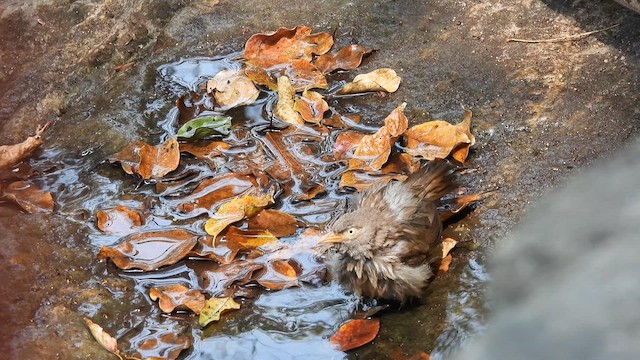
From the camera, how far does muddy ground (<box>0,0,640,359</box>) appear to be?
11.4ft

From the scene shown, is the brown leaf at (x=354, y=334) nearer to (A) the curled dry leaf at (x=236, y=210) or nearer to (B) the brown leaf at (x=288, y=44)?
(A) the curled dry leaf at (x=236, y=210)

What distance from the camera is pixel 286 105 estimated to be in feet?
15.3

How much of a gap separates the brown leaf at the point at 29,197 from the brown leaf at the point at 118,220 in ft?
1.03

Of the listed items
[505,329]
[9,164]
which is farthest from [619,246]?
[9,164]

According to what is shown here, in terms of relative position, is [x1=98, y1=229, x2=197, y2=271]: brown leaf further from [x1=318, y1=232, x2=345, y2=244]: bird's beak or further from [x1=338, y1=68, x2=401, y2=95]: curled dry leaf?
[x1=338, y1=68, x2=401, y2=95]: curled dry leaf

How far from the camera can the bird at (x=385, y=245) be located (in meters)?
3.59

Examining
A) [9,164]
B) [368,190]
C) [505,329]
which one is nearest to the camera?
[505,329]

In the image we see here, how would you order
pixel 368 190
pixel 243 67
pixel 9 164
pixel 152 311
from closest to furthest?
pixel 152 311 → pixel 368 190 → pixel 9 164 → pixel 243 67

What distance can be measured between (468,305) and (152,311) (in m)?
1.45

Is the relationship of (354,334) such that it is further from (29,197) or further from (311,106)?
(29,197)

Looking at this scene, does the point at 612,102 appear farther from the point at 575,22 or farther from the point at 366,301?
the point at 366,301

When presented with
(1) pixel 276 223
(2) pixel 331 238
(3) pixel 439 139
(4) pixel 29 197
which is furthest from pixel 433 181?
(4) pixel 29 197

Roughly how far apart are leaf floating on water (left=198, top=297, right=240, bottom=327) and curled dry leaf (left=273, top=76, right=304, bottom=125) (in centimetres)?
138

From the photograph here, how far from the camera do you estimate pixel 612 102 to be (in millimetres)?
3992
